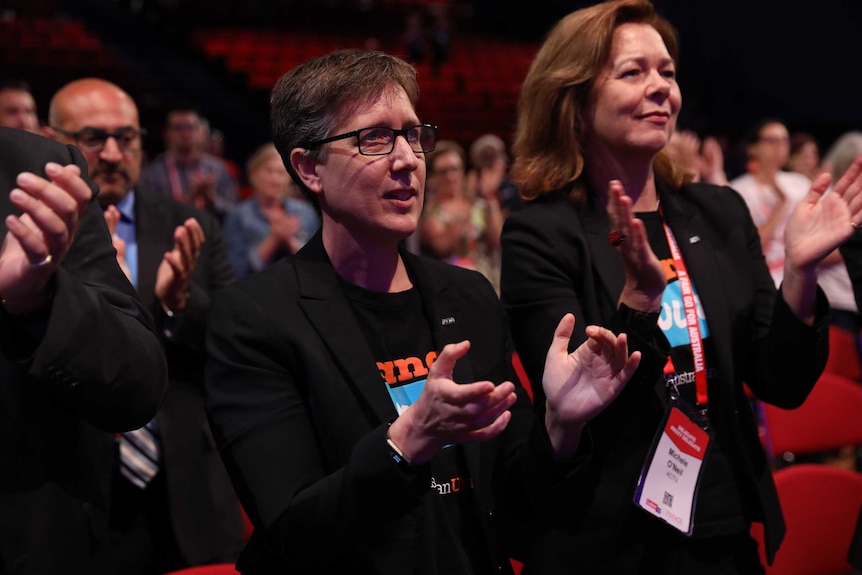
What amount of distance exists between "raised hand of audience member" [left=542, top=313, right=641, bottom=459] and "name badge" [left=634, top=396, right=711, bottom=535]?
266 mm

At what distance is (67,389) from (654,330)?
1.03m

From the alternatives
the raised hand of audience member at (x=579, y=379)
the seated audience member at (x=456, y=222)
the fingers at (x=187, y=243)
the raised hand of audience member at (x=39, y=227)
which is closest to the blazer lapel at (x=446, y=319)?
the raised hand of audience member at (x=579, y=379)

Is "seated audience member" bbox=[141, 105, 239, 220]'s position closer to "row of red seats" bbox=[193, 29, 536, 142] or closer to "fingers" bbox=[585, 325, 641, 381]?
"row of red seats" bbox=[193, 29, 536, 142]

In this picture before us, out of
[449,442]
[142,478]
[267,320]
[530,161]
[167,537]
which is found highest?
[530,161]

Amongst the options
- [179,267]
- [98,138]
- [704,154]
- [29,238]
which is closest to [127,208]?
[98,138]

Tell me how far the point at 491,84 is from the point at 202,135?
25.5 ft

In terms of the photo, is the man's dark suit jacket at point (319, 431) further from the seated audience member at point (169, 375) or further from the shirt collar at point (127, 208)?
the shirt collar at point (127, 208)

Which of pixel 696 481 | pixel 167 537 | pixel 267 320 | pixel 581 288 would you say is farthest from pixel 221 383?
pixel 167 537

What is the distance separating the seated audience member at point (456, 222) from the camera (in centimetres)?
510

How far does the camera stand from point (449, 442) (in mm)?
1246

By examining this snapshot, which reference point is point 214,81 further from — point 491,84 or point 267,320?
point 267,320

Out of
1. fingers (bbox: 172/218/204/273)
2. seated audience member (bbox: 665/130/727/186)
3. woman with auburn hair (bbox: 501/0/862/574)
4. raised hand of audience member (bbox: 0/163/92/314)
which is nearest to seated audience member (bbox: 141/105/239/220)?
seated audience member (bbox: 665/130/727/186)

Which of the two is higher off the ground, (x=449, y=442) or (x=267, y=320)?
(x=267, y=320)

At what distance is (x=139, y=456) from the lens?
7.56ft
